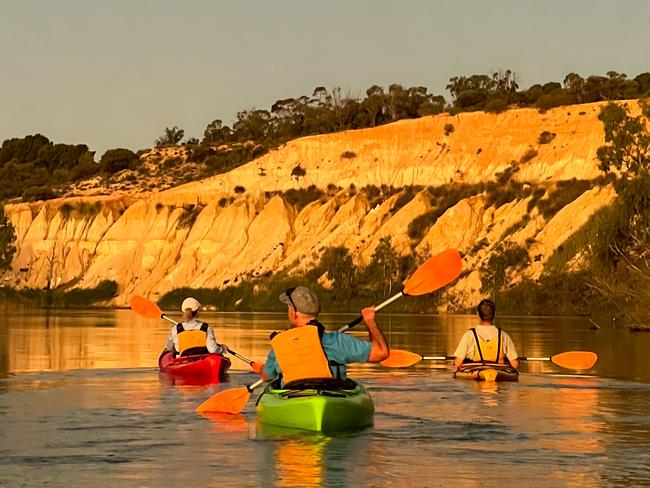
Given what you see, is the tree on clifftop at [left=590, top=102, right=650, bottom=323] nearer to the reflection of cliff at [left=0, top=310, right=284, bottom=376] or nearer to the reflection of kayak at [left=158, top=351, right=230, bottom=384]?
the reflection of cliff at [left=0, top=310, right=284, bottom=376]

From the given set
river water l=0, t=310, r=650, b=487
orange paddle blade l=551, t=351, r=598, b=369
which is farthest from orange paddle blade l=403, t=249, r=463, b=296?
orange paddle blade l=551, t=351, r=598, b=369

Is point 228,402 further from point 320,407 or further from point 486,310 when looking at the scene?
point 486,310

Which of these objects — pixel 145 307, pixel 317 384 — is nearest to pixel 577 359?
pixel 317 384

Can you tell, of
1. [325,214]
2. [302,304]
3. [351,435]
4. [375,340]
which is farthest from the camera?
[325,214]

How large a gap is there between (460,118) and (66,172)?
78.1 metres

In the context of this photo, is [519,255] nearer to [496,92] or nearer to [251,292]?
[251,292]

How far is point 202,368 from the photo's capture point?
25.8 m

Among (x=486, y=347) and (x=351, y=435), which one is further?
(x=486, y=347)

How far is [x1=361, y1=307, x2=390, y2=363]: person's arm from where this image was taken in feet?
52.1

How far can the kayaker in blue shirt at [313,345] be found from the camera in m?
16.1

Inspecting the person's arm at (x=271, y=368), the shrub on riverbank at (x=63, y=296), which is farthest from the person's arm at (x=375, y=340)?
the shrub on riverbank at (x=63, y=296)

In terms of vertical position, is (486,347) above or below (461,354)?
above

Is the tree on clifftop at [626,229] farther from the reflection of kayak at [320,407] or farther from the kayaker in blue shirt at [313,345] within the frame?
the kayaker in blue shirt at [313,345]

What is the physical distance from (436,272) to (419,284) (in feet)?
1.58
